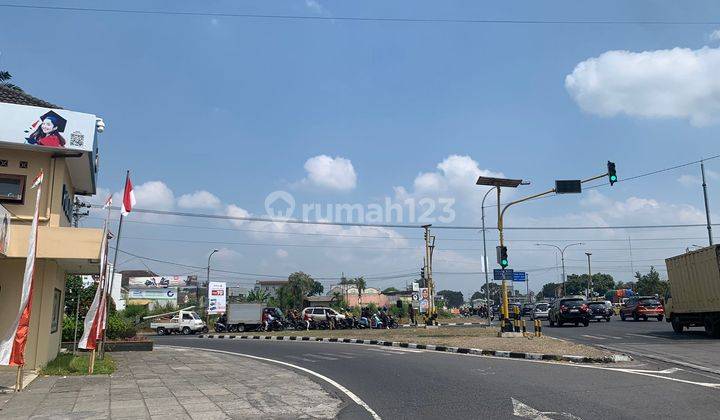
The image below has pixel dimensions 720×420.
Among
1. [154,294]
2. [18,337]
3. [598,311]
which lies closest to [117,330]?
[18,337]

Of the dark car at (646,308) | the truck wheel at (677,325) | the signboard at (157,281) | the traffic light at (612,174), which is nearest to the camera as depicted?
the traffic light at (612,174)

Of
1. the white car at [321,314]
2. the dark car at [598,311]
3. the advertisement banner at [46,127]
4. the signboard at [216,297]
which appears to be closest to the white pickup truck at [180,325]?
the signboard at [216,297]

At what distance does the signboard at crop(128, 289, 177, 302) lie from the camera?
79750 mm

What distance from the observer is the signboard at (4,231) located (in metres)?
11.9

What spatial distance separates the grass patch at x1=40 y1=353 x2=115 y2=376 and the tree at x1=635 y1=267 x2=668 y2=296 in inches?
3248

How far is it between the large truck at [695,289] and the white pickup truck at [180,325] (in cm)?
3459

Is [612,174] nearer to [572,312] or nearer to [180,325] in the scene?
[572,312]

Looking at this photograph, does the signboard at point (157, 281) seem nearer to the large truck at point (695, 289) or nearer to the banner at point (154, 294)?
the banner at point (154, 294)

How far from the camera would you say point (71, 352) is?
19531 millimetres

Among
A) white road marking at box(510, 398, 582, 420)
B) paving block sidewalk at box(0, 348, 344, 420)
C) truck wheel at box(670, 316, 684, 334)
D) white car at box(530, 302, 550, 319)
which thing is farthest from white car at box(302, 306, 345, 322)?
white road marking at box(510, 398, 582, 420)

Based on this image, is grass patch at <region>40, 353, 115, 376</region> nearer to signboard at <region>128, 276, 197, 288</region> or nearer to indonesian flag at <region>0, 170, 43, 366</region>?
indonesian flag at <region>0, 170, 43, 366</region>

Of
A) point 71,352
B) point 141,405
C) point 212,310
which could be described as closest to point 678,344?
point 141,405

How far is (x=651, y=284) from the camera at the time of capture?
281 ft

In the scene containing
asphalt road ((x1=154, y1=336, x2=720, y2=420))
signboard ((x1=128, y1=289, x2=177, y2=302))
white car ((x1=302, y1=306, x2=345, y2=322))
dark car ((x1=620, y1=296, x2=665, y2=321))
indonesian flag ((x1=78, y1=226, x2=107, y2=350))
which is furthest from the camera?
signboard ((x1=128, y1=289, x2=177, y2=302))
